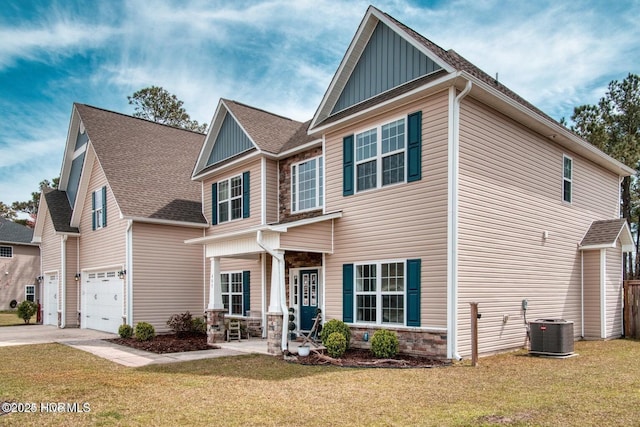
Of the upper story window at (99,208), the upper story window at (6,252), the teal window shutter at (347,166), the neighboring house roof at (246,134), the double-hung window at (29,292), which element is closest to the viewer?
the teal window shutter at (347,166)

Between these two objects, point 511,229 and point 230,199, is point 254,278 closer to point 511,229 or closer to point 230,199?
point 230,199

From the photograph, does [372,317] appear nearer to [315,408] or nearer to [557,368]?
[557,368]

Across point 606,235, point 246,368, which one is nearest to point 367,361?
point 246,368

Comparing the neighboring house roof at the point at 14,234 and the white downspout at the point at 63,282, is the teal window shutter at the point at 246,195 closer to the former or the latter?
the white downspout at the point at 63,282

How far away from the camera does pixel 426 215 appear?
10398 millimetres

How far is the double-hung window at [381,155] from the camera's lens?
11.1 meters

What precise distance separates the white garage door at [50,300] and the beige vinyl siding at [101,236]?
2.66 metres

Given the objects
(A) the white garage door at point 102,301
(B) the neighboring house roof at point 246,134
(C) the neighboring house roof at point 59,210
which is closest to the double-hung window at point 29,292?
(C) the neighboring house roof at point 59,210

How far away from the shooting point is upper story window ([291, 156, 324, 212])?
1430 cm

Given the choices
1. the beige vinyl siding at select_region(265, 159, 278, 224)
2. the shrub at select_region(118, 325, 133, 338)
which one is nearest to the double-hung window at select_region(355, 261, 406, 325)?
the beige vinyl siding at select_region(265, 159, 278, 224)

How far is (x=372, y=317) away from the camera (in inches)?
446

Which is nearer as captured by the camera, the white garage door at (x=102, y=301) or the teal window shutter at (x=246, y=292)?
the teal window shutter at (x=246, y=292)

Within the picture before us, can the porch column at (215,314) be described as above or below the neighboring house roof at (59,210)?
below

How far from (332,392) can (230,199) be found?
35.9ft
